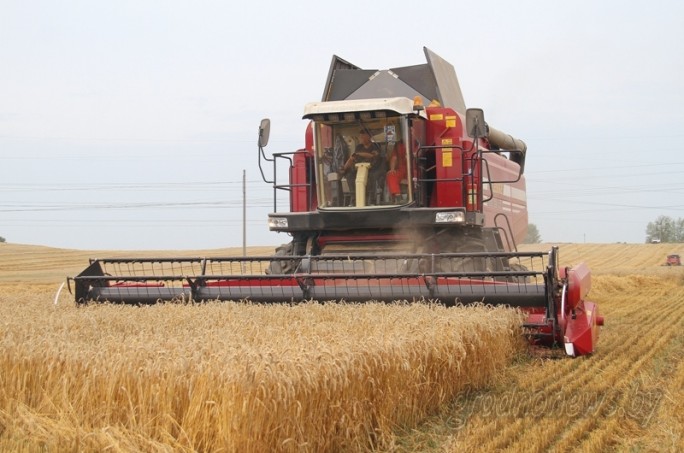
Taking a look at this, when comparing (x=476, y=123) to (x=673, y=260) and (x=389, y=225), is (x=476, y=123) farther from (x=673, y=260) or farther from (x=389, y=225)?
(x=673, y=260)

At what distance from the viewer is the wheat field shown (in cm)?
320

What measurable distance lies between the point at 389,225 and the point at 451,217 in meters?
0.61

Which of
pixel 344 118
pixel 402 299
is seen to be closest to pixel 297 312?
pixel 402 299

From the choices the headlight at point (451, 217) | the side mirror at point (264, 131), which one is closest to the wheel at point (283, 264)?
the side mirror at point (264, 131)

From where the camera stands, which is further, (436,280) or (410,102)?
(410,102)

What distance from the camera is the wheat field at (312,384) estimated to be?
3.20 meters

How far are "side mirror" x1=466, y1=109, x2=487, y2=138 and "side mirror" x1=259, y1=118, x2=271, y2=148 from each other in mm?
2163

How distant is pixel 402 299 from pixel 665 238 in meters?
83.1

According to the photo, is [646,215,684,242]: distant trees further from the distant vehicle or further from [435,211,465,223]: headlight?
[435,211,465,223]: headlight

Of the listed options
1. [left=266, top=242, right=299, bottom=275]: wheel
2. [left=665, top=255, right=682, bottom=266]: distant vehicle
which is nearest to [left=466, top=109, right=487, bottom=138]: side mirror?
[left=266, top=242, right=299, bottom=275]: wheel

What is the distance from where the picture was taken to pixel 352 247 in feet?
27.4

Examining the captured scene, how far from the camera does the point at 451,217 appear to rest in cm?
775

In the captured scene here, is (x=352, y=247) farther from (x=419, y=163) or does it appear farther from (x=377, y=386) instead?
(x=377, y=386)

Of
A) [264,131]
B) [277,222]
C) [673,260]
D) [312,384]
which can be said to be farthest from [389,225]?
[673,260]
